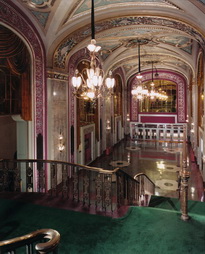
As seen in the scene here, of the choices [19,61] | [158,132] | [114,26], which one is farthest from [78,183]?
[158,132]

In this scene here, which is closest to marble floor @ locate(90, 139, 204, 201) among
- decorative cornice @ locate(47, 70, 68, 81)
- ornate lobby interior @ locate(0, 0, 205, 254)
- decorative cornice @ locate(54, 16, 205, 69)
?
ornate lobby interior @ locate(0, 0, 205, 254)

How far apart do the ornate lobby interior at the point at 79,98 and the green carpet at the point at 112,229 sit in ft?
0.65

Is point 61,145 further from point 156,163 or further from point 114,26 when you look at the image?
point 156,163

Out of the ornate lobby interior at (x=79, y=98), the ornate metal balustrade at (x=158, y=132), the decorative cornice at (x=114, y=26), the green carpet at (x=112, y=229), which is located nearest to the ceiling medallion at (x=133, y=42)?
the ornate lobby interior at (x=79, y=98)

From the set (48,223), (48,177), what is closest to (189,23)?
(48,223)

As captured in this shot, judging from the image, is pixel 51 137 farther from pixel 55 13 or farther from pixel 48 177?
pixel 55 13

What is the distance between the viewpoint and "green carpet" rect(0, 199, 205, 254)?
2965 millimetres

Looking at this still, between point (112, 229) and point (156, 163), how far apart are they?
29.7 ft

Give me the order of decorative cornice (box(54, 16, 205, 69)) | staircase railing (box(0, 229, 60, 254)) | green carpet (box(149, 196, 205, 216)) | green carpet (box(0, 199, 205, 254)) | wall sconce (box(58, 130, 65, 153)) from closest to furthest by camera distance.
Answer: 1. staircase railing (box(0, 229, 60, 254))
2. green carpet (box(0, 199, 205, 254))
3. green carpet (box(149, 196, 205, 216))
4. decorative cornice (box(54, 16, 205, 69))
5. wall sconce (box(58, 130, 65, 153))

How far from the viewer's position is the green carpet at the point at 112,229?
2.96m

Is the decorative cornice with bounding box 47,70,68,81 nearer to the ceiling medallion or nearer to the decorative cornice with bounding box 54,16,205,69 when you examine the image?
the decorative cornice with bounding box 54,16,205,69

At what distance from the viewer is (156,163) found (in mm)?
11969

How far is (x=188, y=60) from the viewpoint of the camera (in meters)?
11.3

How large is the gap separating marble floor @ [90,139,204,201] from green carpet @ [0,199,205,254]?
3.82m
